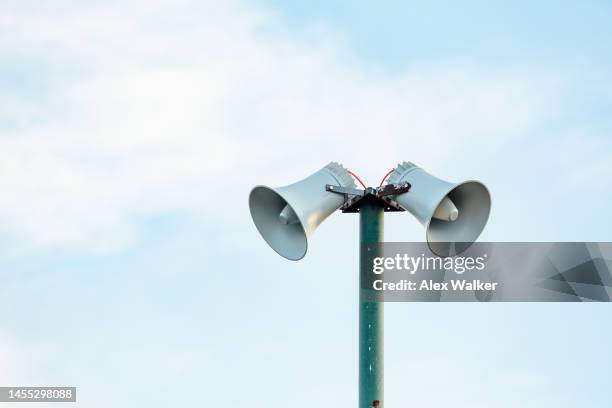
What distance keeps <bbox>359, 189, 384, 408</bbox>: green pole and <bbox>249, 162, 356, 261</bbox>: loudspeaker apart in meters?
0.71

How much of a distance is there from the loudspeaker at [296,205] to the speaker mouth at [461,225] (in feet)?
5.22

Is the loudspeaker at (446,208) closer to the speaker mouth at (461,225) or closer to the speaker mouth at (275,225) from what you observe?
the speaker mouth at (461,225)

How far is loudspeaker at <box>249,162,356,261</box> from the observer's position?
1875cm

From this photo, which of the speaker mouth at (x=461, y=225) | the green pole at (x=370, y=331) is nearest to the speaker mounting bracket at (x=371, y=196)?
the green pole at (x=370, y=331)

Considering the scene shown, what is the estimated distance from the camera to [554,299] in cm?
1998

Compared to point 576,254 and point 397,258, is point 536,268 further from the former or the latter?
point 397,258

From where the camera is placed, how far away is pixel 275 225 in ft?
63.3

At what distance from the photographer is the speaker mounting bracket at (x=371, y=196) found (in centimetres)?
1905

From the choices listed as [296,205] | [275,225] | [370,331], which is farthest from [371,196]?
[370,331]

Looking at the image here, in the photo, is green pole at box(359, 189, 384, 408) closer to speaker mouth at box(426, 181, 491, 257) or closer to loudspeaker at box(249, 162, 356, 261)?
loudspeaker at box(249, 162, 356, 261)

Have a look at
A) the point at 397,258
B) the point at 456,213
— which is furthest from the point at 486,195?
the point at 397,258

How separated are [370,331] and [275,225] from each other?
Answer: 93.4 inches

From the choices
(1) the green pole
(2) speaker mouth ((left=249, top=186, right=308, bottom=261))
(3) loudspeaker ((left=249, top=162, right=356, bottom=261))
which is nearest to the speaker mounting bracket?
(3) loudspeaker ((left=249, top=162, right=356, bottom=261))

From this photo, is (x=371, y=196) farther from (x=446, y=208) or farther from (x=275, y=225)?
(x=275, y=225)
